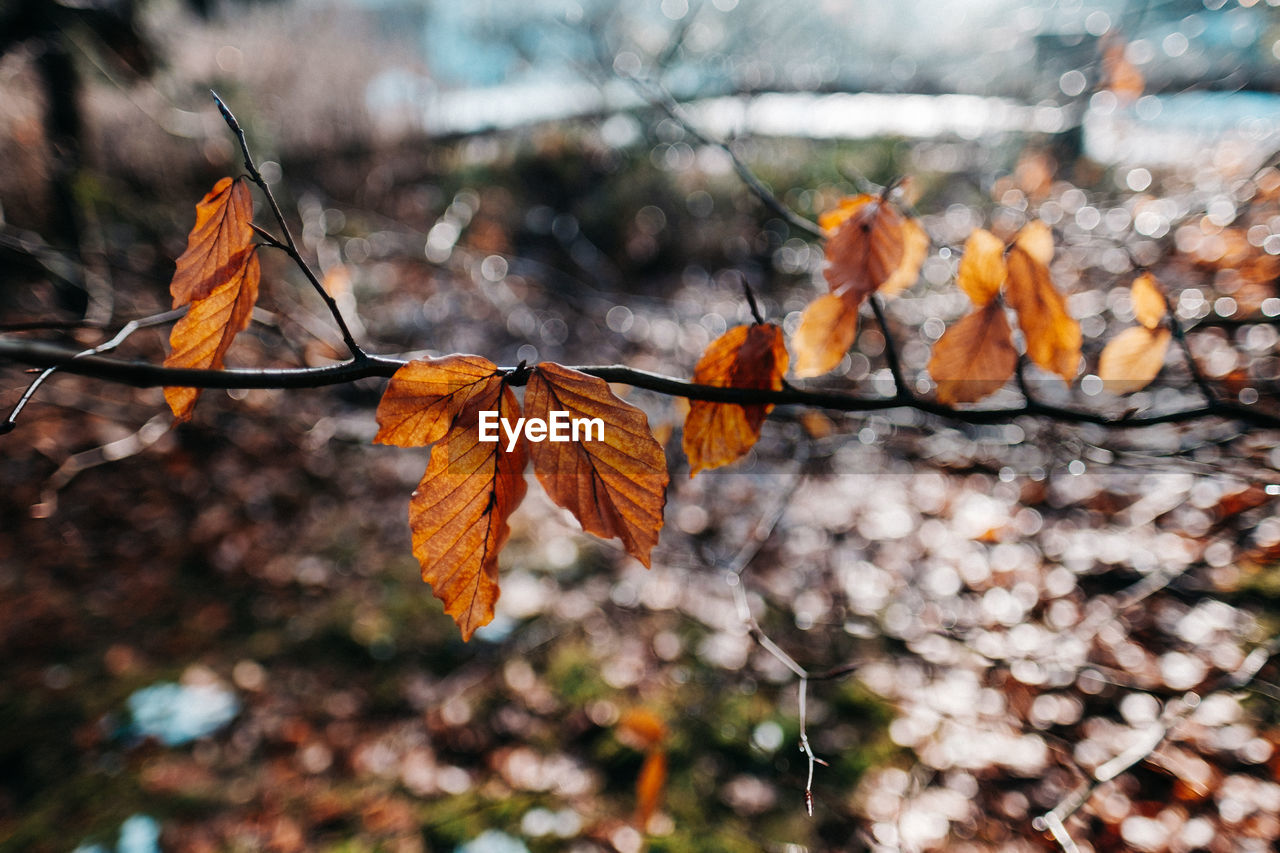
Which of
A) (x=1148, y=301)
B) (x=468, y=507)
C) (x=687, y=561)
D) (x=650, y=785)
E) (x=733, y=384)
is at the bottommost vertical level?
(x=650, y=785)

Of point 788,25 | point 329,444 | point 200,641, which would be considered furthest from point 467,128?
point 200,641

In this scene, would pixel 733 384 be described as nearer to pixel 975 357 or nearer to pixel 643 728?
pixel 975 357

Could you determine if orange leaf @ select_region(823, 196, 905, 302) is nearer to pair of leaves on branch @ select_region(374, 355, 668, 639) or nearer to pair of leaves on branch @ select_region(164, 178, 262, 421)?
pair of leaves on branch @ select_region(374, 355, 668, 639)

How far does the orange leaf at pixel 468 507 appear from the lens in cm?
61

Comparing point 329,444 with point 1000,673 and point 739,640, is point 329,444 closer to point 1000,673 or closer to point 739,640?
point 739,640

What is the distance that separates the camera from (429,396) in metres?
0.62

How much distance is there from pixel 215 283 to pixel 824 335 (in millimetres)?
801

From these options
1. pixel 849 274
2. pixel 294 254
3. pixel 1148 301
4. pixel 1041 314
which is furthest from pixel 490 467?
pixel 1148 301

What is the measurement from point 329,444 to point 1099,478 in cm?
441

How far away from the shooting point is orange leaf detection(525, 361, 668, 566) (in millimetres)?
607

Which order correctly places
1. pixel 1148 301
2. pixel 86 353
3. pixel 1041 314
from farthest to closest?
pixel 1148 301 < pixel 1041 314 < pixel 86 353

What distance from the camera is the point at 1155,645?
2.05m

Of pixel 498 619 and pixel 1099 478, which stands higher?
pixel 1099 478

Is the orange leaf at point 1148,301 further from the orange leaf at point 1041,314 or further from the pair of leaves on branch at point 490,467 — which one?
the pair of leaves on branch at point 490,467
